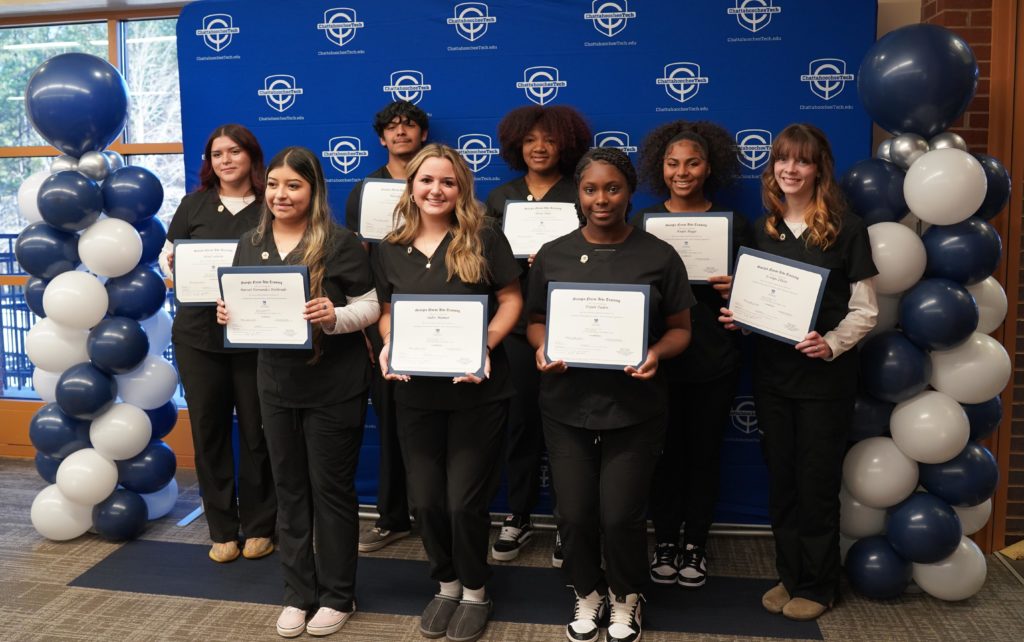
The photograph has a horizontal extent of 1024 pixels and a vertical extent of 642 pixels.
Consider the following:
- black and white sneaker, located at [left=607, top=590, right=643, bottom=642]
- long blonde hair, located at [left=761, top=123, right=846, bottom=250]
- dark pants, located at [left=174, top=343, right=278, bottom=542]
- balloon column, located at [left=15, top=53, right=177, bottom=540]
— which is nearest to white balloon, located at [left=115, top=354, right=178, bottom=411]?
balloon column, located at [left=15, top=53, right=177, bottom=540]

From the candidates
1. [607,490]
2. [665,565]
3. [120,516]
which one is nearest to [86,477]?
[120,516]

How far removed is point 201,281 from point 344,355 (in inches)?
31.7

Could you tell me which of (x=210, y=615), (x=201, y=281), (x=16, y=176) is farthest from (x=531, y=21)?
(x=16, y=176)

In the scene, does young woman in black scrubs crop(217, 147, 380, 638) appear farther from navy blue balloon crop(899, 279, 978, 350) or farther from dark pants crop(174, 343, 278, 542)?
navy blue balloon crop(899, 279, 978, 350)

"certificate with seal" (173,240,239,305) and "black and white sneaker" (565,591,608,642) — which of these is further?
"certificate with seal" (173,240,239,305)

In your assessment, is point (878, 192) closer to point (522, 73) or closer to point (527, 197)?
point (527, 197)

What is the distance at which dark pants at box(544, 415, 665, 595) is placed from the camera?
2611 mm

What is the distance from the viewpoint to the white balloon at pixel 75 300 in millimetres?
3428

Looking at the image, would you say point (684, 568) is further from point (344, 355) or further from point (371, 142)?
point (371, 142)

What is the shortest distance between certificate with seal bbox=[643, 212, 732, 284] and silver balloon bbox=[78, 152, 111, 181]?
2.38 metres

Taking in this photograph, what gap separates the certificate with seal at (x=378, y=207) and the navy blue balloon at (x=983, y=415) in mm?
2315

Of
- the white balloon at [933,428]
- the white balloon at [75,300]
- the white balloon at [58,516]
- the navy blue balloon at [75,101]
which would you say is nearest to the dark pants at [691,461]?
the white balloon at [933,428]

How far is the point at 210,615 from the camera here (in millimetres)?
3018

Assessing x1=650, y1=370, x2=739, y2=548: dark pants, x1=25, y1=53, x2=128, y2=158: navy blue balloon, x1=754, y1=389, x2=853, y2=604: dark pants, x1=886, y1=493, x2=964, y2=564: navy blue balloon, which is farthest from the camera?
x1=25, y1=53, x2=128, y2=158: navy blue balloon
